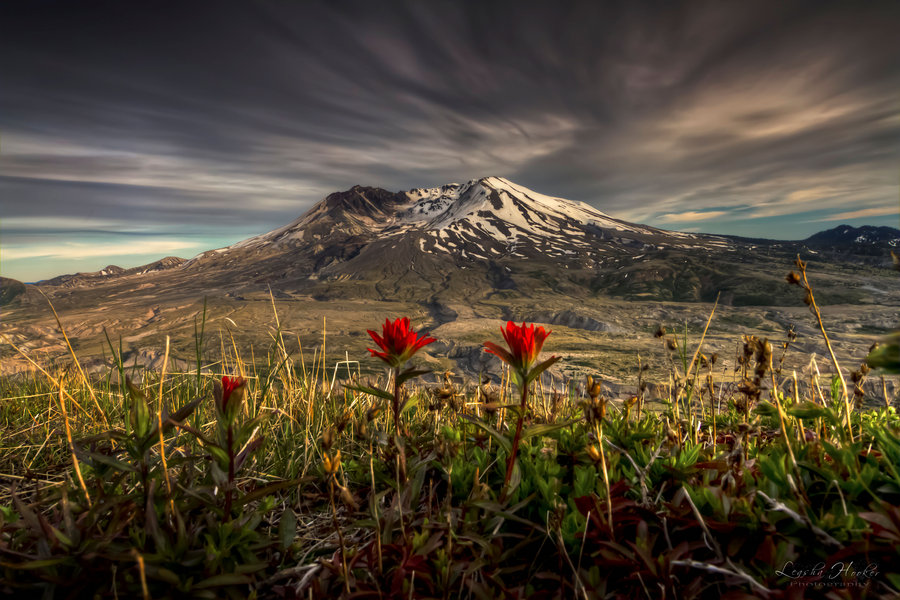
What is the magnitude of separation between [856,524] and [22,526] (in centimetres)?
305

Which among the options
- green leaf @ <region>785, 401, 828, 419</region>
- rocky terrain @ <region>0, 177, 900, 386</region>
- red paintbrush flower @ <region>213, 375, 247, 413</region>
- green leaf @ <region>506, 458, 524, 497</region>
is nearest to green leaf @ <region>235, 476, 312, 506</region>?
red paintbrush flower @ <region>213, 375, 247, 413</region>

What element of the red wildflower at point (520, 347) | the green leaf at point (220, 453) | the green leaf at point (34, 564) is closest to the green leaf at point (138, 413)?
the green leaf at point (220, 453)

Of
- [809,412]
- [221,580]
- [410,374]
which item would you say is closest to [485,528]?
[410,374]

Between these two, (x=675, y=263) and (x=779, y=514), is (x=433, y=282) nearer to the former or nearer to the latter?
(x=675, y=263)

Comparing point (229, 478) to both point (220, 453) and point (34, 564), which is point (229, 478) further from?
point (34, 564)

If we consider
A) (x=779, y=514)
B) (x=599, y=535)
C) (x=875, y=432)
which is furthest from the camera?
(x=875, y=432)

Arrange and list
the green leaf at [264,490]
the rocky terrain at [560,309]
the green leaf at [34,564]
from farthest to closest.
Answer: the rocky terrain at [560,309]
the green leaf at [264,490]
the green leaf at [34,564]

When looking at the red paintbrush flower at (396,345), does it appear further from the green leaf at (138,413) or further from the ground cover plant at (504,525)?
the green leaf at (138,413)

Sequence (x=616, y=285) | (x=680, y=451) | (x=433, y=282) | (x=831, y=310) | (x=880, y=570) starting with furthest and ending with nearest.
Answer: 1. (x=433, y=282)
2. (x=616, y=285)
3. (x=831, y=310)
4. (x=680, y=451)
5. (x=880, y=570)

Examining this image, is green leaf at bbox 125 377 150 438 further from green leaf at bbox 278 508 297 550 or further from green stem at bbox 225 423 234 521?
green leaf at bbox 278 508 297 550

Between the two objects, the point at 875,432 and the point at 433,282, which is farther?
the point at 433,282

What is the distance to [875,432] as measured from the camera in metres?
1.75

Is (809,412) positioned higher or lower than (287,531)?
higher

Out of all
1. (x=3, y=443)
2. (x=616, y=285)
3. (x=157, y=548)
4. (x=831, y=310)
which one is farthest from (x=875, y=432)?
(x=616, y=285)
